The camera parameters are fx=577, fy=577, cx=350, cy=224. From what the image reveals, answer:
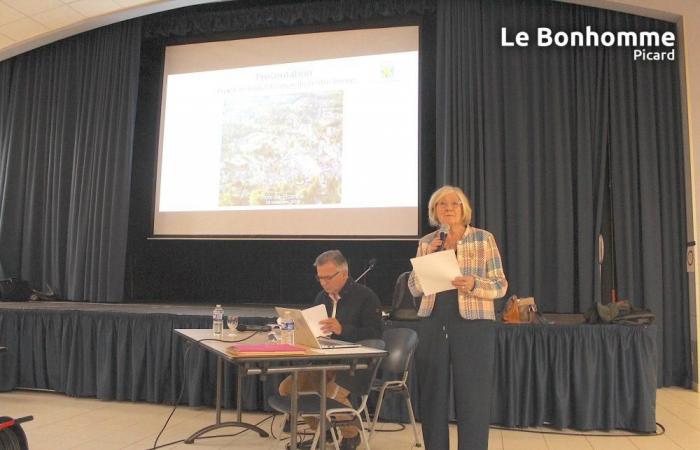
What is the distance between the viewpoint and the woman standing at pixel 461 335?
246 centimetres

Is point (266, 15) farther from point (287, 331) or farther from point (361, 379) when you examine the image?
point (361, 379)

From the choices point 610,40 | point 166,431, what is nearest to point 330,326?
point 166,431

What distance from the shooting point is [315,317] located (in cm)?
283

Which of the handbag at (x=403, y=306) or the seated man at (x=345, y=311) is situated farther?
the handbag at (x=403, y=306)

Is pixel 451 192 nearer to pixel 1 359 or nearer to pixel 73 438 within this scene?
pixel 73 438

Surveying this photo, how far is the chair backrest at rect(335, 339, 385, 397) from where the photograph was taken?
2676 mm

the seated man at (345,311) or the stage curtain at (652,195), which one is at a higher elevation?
the stage curtain at (652,195)

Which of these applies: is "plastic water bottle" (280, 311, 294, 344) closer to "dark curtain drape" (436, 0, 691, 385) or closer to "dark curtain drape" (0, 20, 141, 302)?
"dark curtain drape" (436, 0, 691, 385)

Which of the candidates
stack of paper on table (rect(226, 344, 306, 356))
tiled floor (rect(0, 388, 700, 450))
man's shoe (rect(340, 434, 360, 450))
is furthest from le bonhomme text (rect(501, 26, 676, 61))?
stack of paper on table (rect(226, 344, 306, 356))

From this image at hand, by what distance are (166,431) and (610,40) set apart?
5.42 metres

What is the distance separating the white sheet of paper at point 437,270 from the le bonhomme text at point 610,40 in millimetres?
4217

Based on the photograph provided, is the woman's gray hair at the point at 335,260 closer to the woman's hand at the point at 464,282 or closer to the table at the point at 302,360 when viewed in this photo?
the table at the point at 302,360

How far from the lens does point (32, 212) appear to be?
694 centimetres

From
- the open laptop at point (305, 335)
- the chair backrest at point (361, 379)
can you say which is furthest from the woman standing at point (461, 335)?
the open laptop at point (305, 335)
